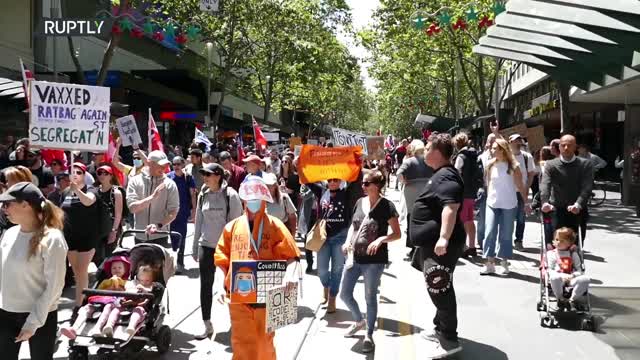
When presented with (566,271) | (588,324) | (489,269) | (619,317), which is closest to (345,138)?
(489,269)

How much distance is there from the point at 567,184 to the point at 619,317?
71.4 inches

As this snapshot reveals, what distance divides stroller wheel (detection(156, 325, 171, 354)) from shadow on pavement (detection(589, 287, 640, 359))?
409 cm

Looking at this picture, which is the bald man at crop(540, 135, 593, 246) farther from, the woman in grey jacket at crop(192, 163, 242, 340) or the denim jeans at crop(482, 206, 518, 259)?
the woman in grey jacket at crop(192, 163, 242, 340)

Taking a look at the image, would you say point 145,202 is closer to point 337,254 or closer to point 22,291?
point 337,254

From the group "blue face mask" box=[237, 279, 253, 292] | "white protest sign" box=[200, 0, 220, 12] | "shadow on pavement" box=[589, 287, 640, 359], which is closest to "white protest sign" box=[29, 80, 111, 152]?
"blue face mask" box=[237, 279, 253, 292]

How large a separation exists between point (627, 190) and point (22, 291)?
62.9ft

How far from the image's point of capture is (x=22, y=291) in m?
4.36

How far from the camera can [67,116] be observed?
7543 mm

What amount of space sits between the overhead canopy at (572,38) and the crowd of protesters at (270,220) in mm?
1488

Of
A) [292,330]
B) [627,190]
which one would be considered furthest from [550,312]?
[627,190]

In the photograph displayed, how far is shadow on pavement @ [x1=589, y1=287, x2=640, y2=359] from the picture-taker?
6250 millimetres

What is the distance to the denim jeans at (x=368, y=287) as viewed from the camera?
634cm

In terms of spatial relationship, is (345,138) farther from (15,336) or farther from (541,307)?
(15,336)

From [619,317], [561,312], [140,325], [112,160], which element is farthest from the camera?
[112,160]
